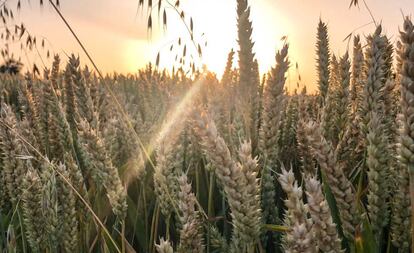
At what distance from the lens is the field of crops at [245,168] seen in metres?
1.03

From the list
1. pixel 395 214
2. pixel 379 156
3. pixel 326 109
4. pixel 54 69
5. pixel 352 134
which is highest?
pixel 54 69

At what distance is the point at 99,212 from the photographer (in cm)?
186

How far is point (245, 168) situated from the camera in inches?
42.8

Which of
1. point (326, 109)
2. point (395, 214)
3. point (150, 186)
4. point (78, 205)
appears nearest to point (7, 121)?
point (78, 205)

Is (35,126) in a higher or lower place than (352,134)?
higher

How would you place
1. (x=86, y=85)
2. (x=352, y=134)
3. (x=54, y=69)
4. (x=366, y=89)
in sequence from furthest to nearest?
1. (x=54, y=69)
2. (x=86, y=85)
3. (x=352, y=134)
4. (x=366, y=89)

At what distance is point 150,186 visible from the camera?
2172mm


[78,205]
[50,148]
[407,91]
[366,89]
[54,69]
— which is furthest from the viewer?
[54,69]

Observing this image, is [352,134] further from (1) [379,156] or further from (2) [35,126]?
(2) [35,126]

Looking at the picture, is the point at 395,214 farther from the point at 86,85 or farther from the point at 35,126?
the point at 35,126

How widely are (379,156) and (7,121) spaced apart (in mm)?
1197

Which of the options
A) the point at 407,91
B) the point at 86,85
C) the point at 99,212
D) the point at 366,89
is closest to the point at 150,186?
the point at 99,212

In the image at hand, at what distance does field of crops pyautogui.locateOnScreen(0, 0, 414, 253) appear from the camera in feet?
3.37

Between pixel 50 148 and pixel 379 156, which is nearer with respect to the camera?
pixel 379 156
